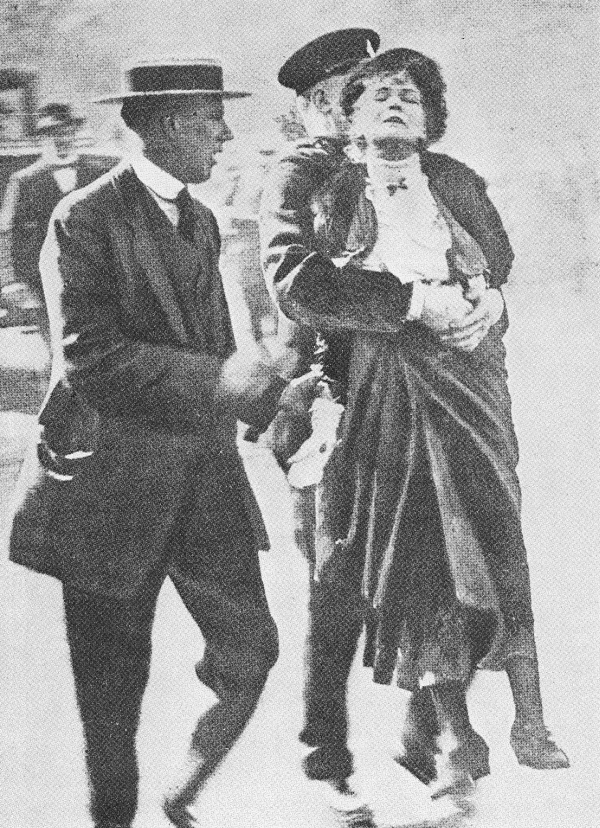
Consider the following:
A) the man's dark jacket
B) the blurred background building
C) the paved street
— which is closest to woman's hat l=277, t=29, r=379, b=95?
the blurred background building

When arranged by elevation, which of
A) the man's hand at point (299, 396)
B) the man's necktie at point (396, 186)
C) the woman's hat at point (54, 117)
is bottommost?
the man's hand at point (299, 396)

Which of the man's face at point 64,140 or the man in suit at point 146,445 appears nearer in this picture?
the man in suit at point 146,445

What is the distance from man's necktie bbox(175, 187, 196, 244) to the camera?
259 cm

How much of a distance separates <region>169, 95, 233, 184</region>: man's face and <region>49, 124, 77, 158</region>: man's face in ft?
0.88

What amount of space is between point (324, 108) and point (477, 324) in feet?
2.29

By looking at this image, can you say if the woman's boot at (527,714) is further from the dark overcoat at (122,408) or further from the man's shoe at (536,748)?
the dark overcoat at (122,408)

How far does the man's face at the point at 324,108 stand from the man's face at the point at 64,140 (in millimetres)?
605

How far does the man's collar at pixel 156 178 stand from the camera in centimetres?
259

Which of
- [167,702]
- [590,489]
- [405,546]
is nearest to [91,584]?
[167,702]

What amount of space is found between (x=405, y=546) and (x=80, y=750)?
3.28 feet

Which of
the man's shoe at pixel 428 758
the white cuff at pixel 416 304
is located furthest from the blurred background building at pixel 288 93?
the man's shoe at pixel 428 758

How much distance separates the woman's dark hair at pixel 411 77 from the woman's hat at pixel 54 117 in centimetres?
72

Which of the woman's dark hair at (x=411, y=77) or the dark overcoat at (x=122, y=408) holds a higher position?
the woman's dark hair at (x=411, y=77)

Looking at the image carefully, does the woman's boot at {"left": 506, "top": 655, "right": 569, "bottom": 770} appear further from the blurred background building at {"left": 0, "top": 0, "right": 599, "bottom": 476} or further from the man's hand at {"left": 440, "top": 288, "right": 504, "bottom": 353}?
the blurred background building at {"left": 0, "top": 0, "right": 599, "bottom": 476}
